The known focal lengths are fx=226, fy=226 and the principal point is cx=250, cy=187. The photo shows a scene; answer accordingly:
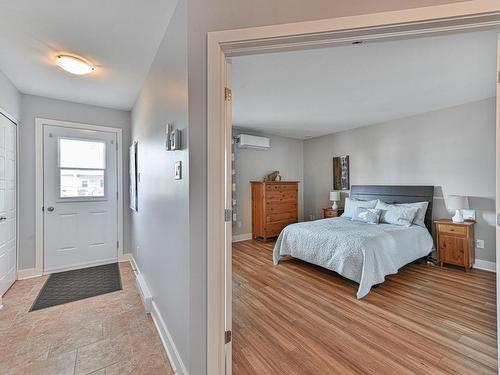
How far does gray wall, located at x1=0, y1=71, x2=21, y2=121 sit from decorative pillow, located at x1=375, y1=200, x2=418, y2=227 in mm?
5374

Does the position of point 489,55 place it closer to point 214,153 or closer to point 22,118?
point 214,153

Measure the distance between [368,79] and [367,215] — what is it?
85.8 inches

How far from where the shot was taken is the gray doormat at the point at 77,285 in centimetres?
254

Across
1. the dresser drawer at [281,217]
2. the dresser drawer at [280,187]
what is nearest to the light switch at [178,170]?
the dresser drawer at [280,187]

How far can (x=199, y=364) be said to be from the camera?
1294mm

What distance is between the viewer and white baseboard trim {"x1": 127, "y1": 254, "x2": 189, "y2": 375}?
4.90 feet

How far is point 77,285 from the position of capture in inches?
114

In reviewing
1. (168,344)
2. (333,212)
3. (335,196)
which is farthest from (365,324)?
(335,196)

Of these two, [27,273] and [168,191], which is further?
[27,273]

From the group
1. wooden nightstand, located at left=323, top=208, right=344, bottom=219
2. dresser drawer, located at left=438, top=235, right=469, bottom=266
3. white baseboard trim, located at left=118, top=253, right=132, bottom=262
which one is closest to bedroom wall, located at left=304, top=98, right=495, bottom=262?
dresser drawer, located at left=438, top=235, right=469, bottom=266

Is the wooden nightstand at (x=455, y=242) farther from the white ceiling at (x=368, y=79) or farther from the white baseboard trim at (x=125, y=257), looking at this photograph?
the white baseboard trim at (x=125, y=257)

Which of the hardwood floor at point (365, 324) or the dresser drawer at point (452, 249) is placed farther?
the dresser drawer at point (452, 249)

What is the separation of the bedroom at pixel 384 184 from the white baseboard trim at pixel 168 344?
1.26 feet

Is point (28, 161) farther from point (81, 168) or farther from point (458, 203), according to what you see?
point (458, 203)
